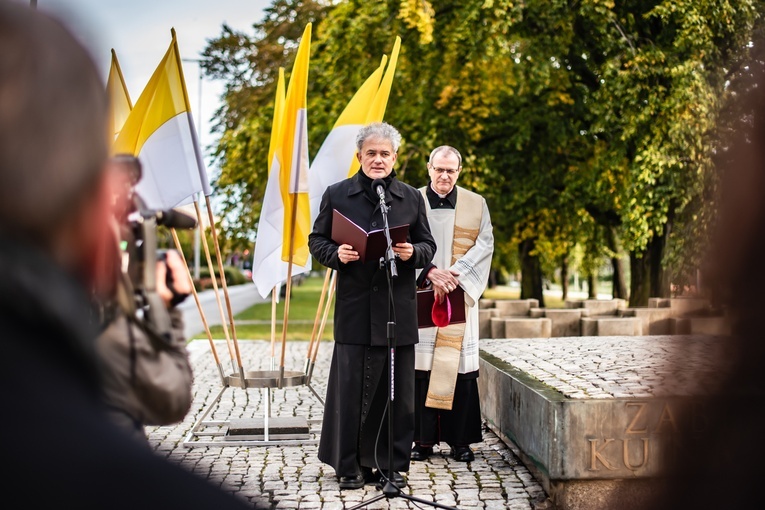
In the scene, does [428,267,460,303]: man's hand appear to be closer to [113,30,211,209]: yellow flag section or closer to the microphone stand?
the microphone stand

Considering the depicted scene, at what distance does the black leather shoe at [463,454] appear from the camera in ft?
22.2

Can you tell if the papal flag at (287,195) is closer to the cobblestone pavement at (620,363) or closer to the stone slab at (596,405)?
the stone slab at (596,405)

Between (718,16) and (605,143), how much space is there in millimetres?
4861

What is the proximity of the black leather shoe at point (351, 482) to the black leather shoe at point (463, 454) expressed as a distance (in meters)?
1.10

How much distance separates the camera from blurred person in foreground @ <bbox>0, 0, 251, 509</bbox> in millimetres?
752

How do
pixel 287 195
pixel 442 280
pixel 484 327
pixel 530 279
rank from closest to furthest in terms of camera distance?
pixel 442 280 < pixel 287 195 < pixel 484 327 < pixel 530 279

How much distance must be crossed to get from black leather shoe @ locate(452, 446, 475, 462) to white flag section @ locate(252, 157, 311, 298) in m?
1.79

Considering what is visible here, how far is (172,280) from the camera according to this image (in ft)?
3.59

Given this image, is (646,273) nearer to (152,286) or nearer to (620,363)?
(620,363)

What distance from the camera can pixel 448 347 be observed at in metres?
6.89

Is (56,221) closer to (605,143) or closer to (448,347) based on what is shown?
(448,347)

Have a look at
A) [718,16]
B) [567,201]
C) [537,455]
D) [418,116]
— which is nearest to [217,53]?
[418,116]

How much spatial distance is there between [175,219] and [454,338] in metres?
5.80

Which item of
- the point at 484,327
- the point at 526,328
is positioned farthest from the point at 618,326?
the point at 484,327
